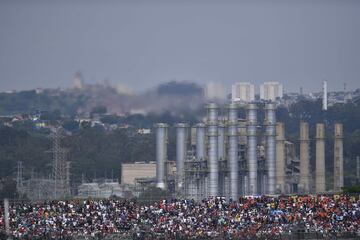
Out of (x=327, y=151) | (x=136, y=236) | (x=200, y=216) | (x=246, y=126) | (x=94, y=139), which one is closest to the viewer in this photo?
(x=136, y=236)

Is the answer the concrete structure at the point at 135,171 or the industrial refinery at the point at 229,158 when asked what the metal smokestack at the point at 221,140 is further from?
the concrete structure at the point at 135,171

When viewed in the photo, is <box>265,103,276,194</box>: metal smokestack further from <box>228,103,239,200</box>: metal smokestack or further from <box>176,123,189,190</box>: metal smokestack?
<box>176,123,189,190</box>: metal smokestack

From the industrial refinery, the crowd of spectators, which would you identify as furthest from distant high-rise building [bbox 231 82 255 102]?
the crowd of spectators

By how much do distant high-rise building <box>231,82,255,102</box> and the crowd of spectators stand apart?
53.3m

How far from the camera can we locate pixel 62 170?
8875 cm

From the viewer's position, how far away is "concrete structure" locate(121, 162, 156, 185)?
3920 inches

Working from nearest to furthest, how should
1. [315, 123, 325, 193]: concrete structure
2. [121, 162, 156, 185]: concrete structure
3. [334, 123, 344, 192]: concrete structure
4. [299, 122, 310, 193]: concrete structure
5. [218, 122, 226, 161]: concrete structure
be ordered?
[218, 122, 226, 161]: concrete structure
[299, 122, 310, 193]: concrete structure
[334, 123, 344, 192]: concrete structure
[315, 123, 325, 193]: concrete structure
[121, 162, 156, 185]: concrete structure

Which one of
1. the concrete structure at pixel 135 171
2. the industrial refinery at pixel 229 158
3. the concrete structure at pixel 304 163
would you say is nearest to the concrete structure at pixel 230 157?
the industrial refinery at pixel 229 158

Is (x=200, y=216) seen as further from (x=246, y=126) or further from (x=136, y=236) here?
(x=246, y=126)

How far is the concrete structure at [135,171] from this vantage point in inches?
3920

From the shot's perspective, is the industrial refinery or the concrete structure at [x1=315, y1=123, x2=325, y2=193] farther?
the concrete structure at [x1=315, y1=123, x2=325, y2=193]

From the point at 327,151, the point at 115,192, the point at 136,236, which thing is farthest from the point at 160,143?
the point at 136,236

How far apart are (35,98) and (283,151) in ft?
119

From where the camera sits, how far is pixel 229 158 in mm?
83188
